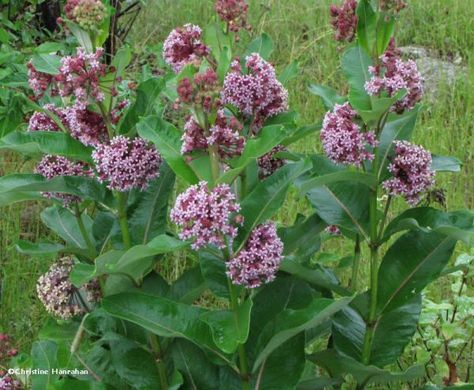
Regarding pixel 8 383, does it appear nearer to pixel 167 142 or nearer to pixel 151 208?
pixel 151 208

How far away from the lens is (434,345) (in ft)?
8.34

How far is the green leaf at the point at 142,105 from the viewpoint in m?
1.86

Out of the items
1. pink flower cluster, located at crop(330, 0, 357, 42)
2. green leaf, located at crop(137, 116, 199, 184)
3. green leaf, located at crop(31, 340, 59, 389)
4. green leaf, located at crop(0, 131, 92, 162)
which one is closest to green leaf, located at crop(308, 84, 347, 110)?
pink flower cluster, located at crop(330, 0, 357, 42)

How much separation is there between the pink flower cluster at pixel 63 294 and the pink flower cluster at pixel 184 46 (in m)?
0.62

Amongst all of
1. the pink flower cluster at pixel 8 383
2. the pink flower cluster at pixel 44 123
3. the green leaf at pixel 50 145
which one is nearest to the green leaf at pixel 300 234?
the green leaf at pixel 50 145

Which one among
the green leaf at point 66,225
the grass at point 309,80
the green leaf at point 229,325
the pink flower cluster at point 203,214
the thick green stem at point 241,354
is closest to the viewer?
the pink flower cluster at point 203,214

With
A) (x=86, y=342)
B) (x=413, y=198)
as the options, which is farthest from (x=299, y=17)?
(x=413, y=198)

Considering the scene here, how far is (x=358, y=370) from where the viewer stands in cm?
192

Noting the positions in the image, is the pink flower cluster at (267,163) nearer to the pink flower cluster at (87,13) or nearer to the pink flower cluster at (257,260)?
the pink flower cluster at (257,260)

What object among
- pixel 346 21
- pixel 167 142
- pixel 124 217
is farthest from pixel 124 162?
pixel 346 21

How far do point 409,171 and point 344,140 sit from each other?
18cm

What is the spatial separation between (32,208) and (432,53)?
9.61ft

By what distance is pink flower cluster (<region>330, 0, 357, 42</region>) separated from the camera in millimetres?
1971

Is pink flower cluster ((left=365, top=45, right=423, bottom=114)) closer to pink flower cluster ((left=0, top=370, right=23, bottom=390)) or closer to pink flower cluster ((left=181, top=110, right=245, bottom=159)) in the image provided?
pink flower cluster ((left=181, top=110, right=245, bottom=159))
